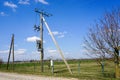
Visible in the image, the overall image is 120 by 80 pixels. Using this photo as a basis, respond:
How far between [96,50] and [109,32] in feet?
6.04

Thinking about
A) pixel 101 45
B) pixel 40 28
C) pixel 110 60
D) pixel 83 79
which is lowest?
pixel 83 79

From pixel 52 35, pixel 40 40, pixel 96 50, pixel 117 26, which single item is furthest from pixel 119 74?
pixel 40 40

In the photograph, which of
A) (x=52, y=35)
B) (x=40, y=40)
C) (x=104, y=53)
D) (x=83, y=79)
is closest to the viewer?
(x=83, y=79)

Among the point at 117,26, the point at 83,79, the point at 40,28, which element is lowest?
the point at 83,79

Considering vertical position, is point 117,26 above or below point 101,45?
above

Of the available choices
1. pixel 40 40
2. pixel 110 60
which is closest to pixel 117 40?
pixel 110 60

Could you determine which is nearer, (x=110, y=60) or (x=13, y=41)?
(x=110, y=60)

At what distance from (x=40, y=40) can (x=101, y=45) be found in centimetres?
1195

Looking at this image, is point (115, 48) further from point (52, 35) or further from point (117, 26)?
point (52, 35)

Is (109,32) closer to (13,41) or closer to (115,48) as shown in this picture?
(115,48)

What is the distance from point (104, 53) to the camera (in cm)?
1684

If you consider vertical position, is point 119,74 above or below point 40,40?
below

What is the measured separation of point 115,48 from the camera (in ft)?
53.7

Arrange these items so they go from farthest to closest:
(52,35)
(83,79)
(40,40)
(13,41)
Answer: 1. (13,41)
2. (40,40)
3. (52,35)
4. (83,79)
